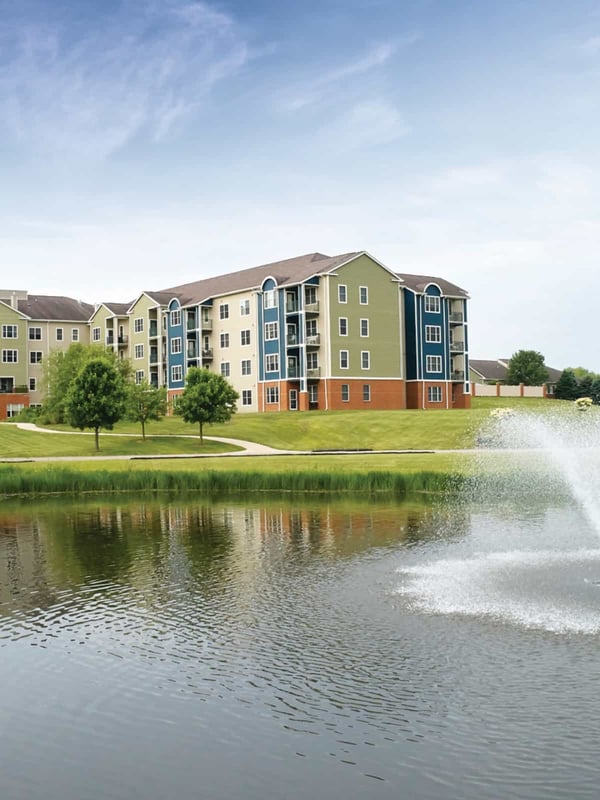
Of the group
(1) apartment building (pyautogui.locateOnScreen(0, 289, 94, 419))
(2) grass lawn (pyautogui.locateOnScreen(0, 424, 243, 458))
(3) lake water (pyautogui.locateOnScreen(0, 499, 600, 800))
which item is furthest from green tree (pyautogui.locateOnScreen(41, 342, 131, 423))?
(3) lake water (pyautogui.locateOnScreen(0, 499, 600, 800))

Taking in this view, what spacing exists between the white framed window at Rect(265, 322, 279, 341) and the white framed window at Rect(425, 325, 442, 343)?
14612 mm

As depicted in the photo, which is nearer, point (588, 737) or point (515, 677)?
point (588, 737)

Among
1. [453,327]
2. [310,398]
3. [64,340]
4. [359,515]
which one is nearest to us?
[359,515]

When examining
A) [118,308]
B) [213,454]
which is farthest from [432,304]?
[213,454]

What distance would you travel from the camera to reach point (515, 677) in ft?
41.1

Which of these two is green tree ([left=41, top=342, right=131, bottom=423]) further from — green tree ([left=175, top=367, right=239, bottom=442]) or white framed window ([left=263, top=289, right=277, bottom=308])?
green tree ([left=175, top=367, right=239, bottom=442])

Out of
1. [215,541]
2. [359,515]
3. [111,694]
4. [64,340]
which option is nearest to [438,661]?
[111,694]

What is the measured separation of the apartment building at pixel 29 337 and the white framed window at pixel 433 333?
141 ft

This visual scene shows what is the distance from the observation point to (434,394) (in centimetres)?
8756

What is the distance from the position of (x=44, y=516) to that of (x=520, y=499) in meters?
17.3

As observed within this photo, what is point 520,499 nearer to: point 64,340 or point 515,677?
point 515,677

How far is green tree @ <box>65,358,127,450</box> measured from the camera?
195ft

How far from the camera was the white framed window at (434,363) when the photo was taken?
287ft

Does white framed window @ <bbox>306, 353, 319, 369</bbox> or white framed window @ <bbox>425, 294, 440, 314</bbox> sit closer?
white framed window @ <bbox>306, 353, 319, 369</bbox>
